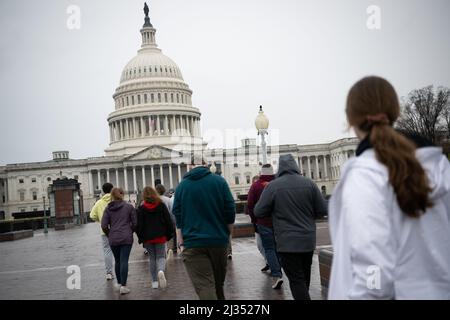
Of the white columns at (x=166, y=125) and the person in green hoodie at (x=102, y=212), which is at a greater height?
the white columns at (x=166, y=125)

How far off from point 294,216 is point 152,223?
14.1 ft

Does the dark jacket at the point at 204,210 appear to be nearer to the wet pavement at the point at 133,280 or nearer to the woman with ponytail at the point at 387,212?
the wet pavement at the point at 133,280

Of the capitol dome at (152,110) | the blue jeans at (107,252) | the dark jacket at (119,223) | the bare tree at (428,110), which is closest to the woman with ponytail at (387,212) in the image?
the dark jacket at (119,223)

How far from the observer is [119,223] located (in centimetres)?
1186

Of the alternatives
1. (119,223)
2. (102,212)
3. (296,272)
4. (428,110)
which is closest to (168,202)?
(102,212)

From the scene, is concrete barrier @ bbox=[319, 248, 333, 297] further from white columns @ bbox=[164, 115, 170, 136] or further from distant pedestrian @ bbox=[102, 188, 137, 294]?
white columns @ bbox=[164, 115, 170, 136]

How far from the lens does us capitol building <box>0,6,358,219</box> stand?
395ft

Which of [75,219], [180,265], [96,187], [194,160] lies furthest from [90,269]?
[96,187]

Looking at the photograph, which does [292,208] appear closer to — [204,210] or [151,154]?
[204,210]

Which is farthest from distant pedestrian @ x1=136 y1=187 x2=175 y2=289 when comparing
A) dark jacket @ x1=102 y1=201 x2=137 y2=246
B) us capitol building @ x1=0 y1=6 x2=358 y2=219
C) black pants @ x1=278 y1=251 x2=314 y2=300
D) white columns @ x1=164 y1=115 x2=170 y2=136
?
white columns @ x1=164 y1=115 x2=170 y2=136

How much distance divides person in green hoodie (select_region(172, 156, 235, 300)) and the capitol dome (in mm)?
117180

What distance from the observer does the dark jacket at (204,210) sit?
7.53m

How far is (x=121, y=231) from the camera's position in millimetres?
11766

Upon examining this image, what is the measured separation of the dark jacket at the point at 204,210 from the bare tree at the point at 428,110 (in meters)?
59.4
